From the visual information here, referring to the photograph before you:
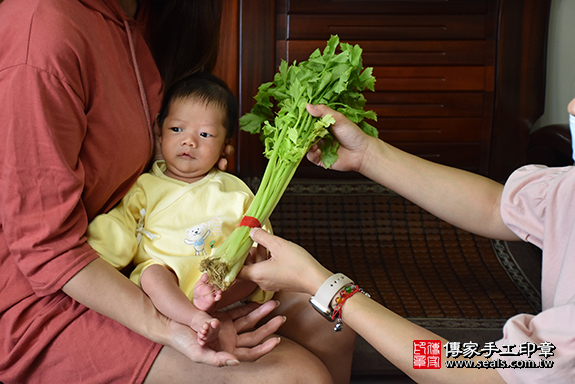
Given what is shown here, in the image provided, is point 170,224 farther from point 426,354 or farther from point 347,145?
point 426,354

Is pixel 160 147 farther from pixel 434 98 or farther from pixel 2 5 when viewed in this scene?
pixel 434 98

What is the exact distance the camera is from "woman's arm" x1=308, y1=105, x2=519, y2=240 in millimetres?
1479

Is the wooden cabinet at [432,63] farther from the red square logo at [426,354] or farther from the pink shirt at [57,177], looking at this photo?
the red square logo at [426,354]

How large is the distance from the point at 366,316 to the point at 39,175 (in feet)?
2.46

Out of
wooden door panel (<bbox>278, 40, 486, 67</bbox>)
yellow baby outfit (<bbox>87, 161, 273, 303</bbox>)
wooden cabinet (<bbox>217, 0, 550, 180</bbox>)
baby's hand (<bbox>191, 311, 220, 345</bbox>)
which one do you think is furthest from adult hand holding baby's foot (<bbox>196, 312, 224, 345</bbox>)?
wooden door panel (<bbox>278, 40, 486, 67</bbox>)

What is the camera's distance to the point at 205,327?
1151 mm

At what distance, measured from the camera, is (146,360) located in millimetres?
1235

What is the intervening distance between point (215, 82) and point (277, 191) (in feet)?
1.39

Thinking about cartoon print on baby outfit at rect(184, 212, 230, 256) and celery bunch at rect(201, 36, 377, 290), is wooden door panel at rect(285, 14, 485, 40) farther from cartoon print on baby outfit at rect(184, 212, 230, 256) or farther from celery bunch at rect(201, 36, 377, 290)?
cartoon print on baby outfit at rect(184, 212, 230, 256)

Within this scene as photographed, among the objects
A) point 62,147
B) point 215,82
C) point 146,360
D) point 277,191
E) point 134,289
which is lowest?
point 146,360

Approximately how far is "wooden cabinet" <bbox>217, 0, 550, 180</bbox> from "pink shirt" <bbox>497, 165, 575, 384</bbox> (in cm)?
101

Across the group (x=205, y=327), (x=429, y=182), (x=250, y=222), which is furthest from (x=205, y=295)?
(x=429, y=182)

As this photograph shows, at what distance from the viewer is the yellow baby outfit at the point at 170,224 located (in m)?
1.34

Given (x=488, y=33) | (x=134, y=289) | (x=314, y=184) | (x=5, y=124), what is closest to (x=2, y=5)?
(x=5, y=124)
